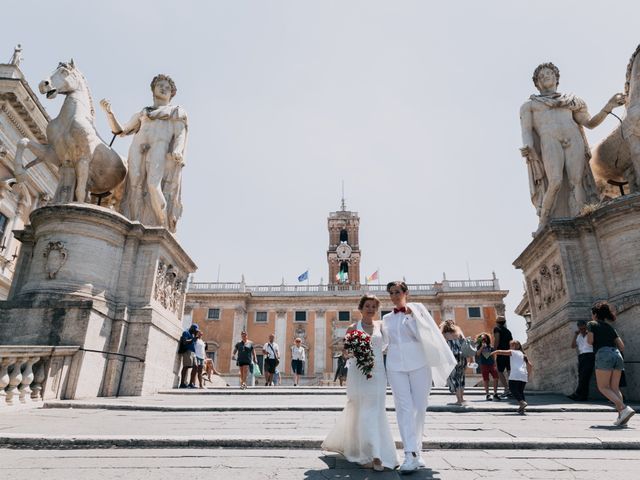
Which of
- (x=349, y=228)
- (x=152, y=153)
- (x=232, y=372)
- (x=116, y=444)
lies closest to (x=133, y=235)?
(x=152, y=153)

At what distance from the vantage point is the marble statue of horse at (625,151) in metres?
9.04

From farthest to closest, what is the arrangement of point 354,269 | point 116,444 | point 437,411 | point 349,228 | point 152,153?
point 349,228 < point 354,269 < point 152,153 < point 437,411 < point 116,444

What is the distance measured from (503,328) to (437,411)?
2.85 m

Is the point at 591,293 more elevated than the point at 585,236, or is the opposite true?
the point at 585,236

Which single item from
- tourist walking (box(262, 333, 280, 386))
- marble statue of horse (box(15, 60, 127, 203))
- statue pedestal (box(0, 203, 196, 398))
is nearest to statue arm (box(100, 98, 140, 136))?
marble statue of horse (box(15, 60, 127, 203))

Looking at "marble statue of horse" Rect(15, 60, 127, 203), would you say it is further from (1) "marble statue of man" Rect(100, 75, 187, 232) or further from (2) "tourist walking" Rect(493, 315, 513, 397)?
(2) "tourist walking" Rect(493, 315, 513, 397)

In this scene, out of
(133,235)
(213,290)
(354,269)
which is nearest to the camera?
(133,235)

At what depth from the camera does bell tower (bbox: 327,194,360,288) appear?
190 ft

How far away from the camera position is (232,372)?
41906 mm

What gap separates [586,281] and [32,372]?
983 cm

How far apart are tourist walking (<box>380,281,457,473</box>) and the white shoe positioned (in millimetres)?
287

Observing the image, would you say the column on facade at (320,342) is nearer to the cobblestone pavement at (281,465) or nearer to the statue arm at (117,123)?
the statue arm at (117,123)

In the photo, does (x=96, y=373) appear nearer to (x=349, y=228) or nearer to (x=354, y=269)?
(x=354, y=269)

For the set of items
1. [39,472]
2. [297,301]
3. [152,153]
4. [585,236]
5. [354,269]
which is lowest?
[39,472]
